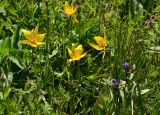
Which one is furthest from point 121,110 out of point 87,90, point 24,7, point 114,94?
point 24,7

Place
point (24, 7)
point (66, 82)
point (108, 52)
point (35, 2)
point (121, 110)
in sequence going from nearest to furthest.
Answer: point (121, 110) → point (66, 82) → point (108, 52) → point (24, 7) → point (35, 2)

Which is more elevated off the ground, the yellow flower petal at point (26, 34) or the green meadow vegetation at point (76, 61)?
the yellow flower petal at point (26, 34)

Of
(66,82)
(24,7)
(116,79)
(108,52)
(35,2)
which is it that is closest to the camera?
(116,79)

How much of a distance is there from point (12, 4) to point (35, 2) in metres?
0.18

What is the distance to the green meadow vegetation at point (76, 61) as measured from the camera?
6.07 ft

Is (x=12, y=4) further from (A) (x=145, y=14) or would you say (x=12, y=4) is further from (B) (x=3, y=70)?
(A) (x=145, y=14)

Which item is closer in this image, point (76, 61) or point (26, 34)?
point (26, 34)

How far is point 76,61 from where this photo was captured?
218 cm

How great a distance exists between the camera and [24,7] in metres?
2.42

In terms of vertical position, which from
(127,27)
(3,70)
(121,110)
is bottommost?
(121,110)

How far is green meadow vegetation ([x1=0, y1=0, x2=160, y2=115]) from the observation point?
1.85 m

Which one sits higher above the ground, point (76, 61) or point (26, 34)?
point (26, 34)

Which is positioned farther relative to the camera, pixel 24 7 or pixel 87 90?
pixel 24 7

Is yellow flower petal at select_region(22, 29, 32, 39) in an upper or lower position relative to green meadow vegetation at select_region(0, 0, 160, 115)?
upper
